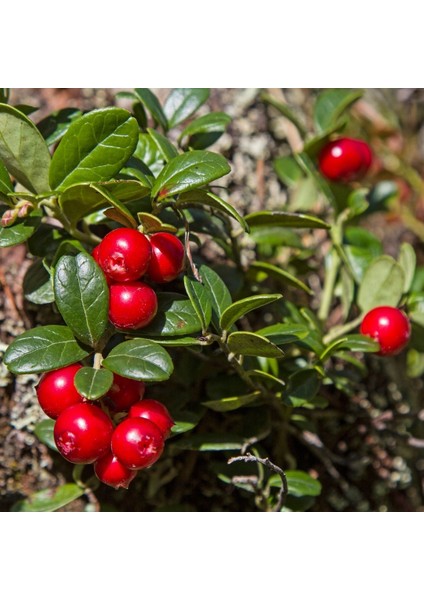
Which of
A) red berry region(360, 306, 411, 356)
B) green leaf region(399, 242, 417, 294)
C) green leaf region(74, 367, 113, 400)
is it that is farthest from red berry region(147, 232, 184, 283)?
green leaf region(399, 242, 417, 294)

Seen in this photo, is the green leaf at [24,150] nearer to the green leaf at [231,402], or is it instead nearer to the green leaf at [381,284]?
the green leaf at [231,402]

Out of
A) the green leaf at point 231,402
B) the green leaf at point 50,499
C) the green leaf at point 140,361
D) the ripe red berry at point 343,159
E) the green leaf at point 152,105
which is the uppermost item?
the green leaf at point 152,105

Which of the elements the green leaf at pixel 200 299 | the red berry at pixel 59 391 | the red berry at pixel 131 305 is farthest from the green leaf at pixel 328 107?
the red berry at pixel 59 391

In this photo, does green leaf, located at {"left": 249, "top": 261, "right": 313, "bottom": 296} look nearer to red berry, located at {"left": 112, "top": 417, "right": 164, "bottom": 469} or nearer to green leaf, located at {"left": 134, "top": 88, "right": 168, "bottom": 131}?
green leaf, located at {"left": 134, "top": 88, "right": 168, "bottom": 131}

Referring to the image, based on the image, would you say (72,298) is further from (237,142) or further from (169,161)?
(237,142)

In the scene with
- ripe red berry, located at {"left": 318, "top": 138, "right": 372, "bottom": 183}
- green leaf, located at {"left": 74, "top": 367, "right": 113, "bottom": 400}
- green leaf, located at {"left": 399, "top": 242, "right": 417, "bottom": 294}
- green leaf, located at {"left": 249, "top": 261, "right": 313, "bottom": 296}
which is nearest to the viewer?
green leaf, located at {"left": 74, "top": 367, "right": 113, "bottom": 400}

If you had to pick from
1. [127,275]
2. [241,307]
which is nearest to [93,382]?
[127,275]

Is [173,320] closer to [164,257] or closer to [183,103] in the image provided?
[164,257]

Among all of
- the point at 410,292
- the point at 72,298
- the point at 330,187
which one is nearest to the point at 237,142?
the point at 330,187
